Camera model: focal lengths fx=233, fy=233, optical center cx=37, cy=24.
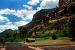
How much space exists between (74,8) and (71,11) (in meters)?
3.93

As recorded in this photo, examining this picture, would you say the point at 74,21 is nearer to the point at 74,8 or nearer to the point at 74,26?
the point at 74,26

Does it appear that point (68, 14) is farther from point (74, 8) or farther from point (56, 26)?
point (56, 26)

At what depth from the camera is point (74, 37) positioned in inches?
3418

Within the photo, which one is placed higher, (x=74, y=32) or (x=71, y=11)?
(x=71, y=11)

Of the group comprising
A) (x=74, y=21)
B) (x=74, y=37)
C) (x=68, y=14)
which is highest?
(x=68, y=14)

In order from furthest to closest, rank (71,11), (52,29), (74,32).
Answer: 1. (71,11)
2. (52,29)
3. (74,32)

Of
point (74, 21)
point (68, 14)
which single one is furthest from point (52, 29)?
point (74, 21)

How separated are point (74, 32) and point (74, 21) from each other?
549cm

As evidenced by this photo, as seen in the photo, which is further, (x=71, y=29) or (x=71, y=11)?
(x=71, y=11)

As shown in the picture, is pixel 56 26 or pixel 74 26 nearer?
pixel 74 26

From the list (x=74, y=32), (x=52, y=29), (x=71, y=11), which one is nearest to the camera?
(x=74, y=32)

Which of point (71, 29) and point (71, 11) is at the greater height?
point (71, 11)

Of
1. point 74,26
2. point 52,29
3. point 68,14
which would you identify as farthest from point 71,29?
point 68,14

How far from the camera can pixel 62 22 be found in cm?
17875
